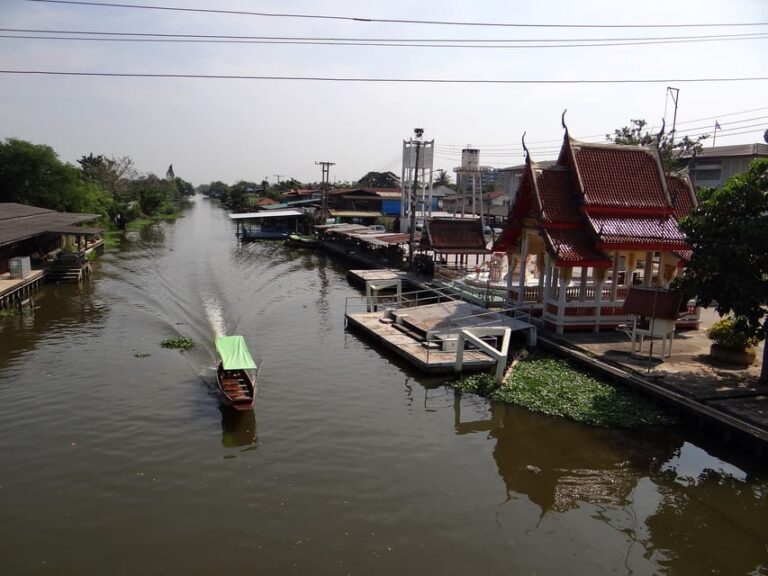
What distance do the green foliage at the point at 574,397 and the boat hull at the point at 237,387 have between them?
23.7 ft

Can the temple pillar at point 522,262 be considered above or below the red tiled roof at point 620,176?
below

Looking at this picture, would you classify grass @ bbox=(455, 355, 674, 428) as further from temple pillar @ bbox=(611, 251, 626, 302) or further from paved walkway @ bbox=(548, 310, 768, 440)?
temple pillar @ bbox=(611, 251, 626, 302)

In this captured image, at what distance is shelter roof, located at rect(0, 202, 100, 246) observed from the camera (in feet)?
105

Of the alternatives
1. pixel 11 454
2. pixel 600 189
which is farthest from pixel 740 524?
pixel 11 454

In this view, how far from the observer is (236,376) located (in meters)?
17.0

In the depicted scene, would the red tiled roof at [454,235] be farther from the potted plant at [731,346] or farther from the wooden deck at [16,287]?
the wooden deck at [16,287]

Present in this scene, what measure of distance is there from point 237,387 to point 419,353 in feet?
22.2

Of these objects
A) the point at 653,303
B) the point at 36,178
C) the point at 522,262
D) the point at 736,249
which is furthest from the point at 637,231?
the point at 36,178

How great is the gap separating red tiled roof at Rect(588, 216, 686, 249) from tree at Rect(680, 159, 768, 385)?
4692mm

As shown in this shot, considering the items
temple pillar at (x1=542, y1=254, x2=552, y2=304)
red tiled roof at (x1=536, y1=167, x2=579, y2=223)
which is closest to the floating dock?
temple pillar at (x1=542, y1=254, x2=552, y2=304)

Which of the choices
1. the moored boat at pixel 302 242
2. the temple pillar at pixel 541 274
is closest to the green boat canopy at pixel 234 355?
the temple pillar at pixel 541 274

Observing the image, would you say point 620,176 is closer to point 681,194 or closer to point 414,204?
point 681,194

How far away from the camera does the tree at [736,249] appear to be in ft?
49.9

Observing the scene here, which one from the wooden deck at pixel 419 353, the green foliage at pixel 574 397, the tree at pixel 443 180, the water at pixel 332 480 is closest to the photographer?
the water at pixel 332 480
